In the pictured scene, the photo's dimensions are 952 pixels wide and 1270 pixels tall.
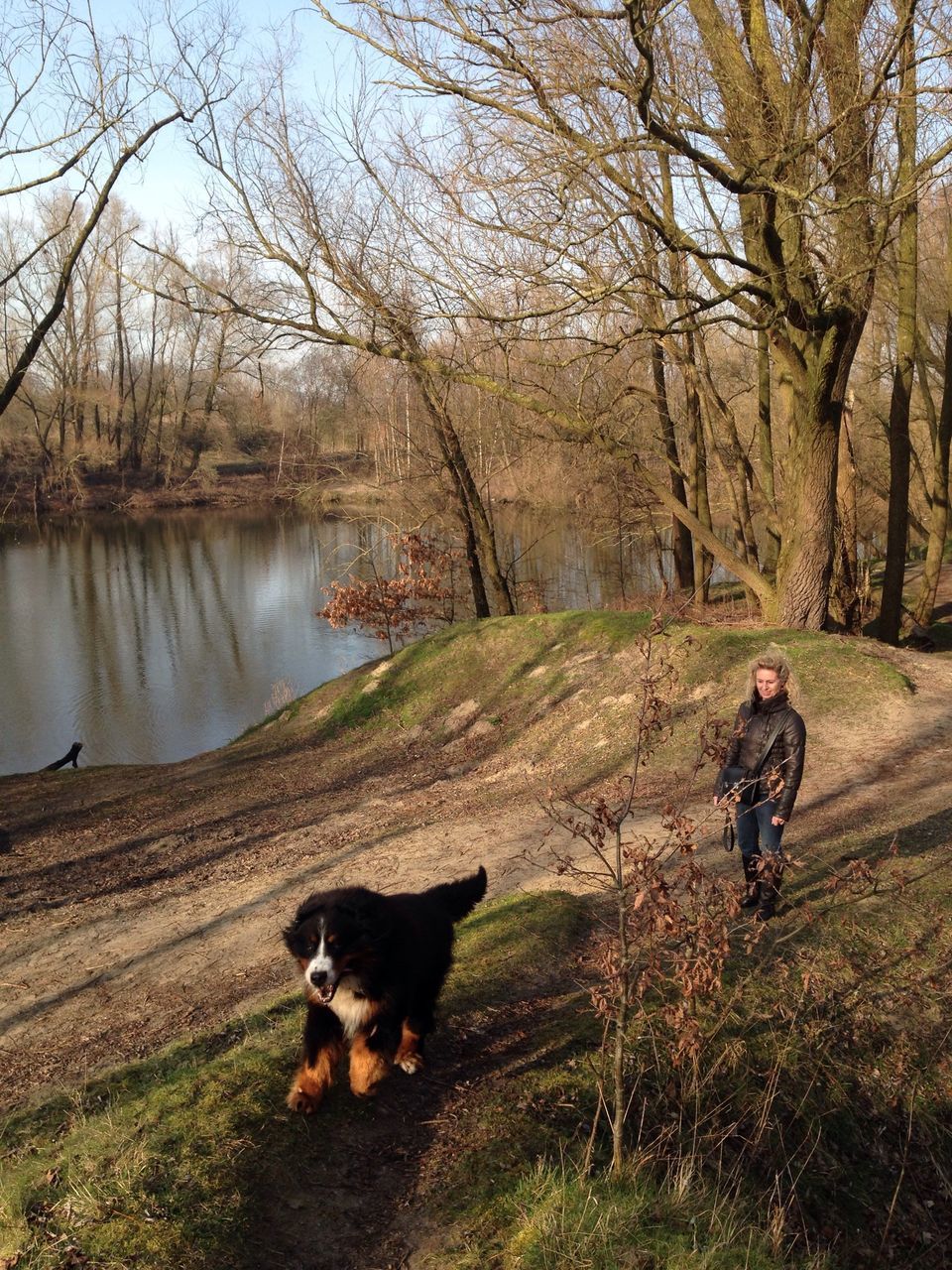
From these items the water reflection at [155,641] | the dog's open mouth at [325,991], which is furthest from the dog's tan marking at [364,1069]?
the water reflection at [155,641]

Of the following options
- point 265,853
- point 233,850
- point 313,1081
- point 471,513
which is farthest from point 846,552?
point 313,1081

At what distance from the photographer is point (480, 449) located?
2028 cm

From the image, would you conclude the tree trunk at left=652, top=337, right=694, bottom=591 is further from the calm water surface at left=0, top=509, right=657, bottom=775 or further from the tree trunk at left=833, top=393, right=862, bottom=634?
the calm water surface at left=0, top=509, right=657, bottom=775

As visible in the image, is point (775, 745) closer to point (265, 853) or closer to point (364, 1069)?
point (364, 1069)

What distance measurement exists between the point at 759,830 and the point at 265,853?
621cm

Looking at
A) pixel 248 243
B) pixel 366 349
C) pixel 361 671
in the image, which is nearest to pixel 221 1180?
pixel 366 349

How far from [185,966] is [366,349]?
33.3 feet

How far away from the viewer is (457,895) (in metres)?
4.95

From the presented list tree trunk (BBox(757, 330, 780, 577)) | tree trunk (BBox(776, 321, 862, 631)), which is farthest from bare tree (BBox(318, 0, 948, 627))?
tree trunk (BBox(757, 330, 780, 577))

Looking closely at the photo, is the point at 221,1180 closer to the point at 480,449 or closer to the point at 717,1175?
the point at 717,1175

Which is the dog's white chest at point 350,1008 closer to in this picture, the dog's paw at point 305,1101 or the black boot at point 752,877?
the dog's paw at point 305,1101

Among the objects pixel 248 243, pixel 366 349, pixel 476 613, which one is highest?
pixel 248 243

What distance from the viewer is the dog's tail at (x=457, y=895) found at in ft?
16.0

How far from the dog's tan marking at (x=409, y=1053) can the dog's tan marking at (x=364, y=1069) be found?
0.72ft
